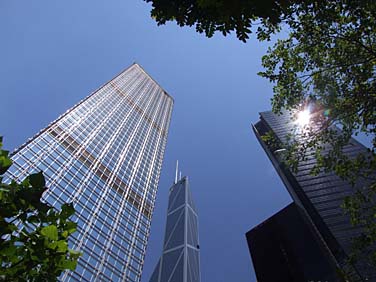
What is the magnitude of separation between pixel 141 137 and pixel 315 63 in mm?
62557

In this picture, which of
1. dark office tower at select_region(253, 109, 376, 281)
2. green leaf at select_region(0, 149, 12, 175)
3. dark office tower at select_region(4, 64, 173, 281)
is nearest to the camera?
green leaf at select_region(0, 149, 12, 175)

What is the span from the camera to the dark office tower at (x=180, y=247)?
57.9 m

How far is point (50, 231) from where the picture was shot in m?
2.63

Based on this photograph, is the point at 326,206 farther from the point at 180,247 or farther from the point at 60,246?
the point at 60,246

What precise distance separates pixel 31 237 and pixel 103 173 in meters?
49.2

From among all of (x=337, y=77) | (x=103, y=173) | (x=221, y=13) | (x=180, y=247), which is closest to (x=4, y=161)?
(x=221, y=13)

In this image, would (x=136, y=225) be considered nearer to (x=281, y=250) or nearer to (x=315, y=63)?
(x=281, y=250)

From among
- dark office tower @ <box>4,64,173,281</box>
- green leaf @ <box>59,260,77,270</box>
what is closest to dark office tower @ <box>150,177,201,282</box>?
dark office tower @ <box>4,64,173,281</box>

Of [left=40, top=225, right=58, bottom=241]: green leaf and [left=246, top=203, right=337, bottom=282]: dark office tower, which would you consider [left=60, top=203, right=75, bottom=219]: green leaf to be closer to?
[left=40, top=225, right=58, bottom=241]: green leaf

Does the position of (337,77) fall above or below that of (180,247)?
below

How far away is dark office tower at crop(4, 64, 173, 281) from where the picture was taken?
121ft

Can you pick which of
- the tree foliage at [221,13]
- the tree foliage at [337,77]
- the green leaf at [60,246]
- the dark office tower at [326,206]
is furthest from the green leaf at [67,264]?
the dark office tower at [326,206]

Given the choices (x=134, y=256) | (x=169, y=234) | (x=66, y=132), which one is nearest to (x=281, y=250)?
(x=169, y=234)

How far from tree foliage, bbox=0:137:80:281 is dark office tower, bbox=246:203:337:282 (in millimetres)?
53151
